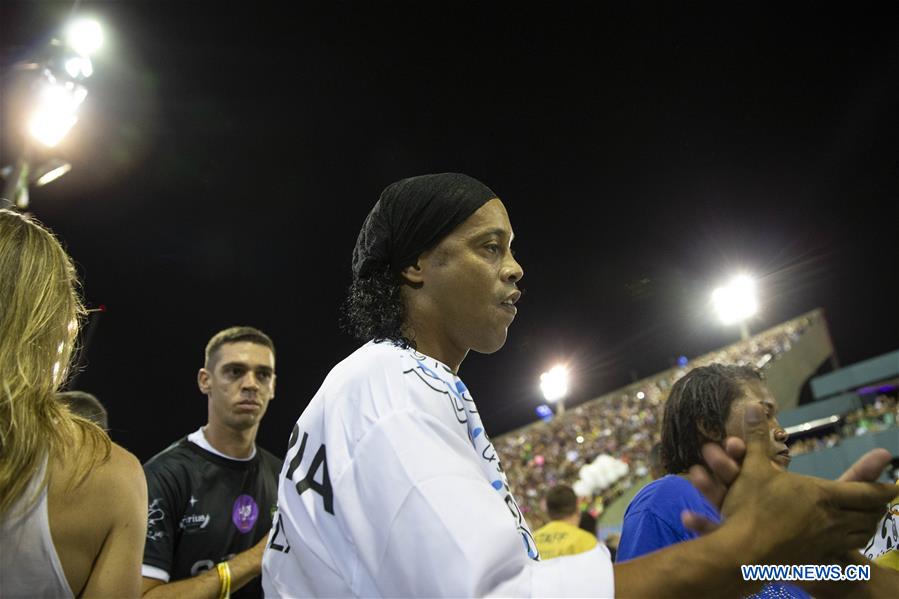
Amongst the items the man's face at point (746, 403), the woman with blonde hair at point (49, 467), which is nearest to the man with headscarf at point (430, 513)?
the woman with blonde hair at point (49, 467)

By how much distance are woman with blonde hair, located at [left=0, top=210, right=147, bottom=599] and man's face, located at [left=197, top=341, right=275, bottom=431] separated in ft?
6.60

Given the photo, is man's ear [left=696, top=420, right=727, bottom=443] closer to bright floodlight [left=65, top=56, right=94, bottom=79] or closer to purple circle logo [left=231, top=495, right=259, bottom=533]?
purple circle logo [left=231, top=495, right=259, bottom=533]

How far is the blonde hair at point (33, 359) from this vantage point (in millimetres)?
1371

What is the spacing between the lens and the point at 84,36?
23.1 ft

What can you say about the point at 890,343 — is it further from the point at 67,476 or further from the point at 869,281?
the point at 67,476

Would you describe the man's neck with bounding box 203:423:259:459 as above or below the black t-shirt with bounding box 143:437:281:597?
above

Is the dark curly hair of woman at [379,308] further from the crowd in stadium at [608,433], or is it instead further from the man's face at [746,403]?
the crowd in stadium at [608,433]

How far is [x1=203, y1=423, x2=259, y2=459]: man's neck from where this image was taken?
3.46 m

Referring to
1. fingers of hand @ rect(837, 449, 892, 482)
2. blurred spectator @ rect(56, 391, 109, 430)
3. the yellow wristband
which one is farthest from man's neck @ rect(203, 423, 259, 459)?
fingers of hand @ rect(837, 449, 892, 482)

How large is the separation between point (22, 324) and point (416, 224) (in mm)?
1018

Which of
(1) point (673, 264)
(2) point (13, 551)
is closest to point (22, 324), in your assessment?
(2) point (13, 551)

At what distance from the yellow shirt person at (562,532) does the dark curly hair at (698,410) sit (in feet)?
6.15

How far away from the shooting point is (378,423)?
1.06 m

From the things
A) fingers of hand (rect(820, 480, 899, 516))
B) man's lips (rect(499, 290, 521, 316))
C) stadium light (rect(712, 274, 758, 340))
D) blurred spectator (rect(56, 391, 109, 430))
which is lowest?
fingers of hand (rect(820, 480, 899, 516))
